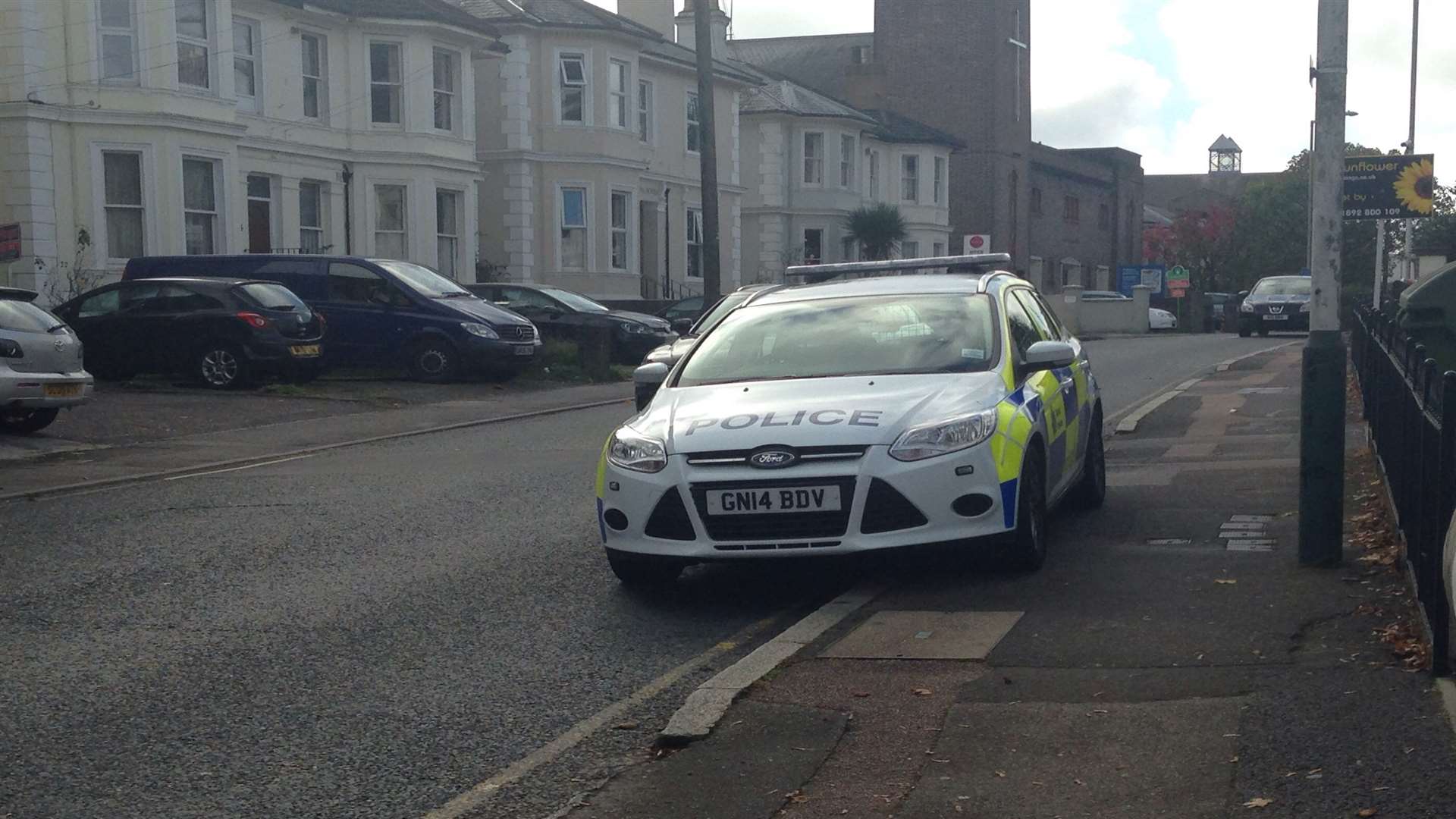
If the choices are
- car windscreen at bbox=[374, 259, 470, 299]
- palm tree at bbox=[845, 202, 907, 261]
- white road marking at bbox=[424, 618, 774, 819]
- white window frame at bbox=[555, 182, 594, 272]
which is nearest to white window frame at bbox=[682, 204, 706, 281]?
white window frame at bbox=[555, 182, 594, 272]

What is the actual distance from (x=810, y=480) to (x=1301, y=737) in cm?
284

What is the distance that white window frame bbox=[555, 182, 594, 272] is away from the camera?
38.9 meters

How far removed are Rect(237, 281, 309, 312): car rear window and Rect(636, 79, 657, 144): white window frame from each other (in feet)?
70.9

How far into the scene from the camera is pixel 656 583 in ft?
26.9

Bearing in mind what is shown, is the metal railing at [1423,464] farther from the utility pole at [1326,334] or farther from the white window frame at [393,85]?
the white window frame at [393,85]

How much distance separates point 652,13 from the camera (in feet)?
176

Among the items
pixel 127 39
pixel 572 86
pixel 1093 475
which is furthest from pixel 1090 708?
pixel 572 86

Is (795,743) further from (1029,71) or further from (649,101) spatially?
(1029,71)

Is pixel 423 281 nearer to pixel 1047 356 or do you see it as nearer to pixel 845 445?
pixel 1047 356

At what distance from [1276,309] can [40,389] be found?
32784mm

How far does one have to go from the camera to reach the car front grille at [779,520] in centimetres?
732

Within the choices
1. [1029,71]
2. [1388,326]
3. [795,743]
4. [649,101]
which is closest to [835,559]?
[795,743]

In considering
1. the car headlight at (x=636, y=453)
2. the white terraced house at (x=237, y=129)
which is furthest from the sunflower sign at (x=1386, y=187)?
the car headlight at (x=636, y=453)

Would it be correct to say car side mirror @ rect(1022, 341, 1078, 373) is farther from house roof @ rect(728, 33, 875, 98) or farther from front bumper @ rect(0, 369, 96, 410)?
house roof @ rect(728, 33, 875, 98)
